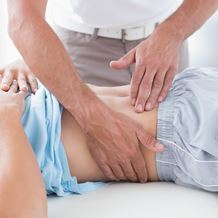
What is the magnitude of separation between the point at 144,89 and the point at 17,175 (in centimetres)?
48

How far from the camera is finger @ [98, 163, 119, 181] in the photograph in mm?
1334

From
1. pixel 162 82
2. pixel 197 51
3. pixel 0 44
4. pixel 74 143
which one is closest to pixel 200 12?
pixel 162 82

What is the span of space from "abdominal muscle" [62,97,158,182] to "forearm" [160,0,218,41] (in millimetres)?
328

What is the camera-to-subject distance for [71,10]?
1.89m

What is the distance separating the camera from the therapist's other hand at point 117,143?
4.29ft

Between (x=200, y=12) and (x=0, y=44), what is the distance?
115cm

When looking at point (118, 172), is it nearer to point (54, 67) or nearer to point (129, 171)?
point (129, 171)

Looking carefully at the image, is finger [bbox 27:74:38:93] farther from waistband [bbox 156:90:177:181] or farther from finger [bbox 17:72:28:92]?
waistband [bbox 156:90:177:181]

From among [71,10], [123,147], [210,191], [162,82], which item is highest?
[71,10]

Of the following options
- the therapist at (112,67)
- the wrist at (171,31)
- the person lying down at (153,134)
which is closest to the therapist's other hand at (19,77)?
the therapist at (112,67)

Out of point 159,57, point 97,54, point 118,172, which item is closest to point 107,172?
point 118,172

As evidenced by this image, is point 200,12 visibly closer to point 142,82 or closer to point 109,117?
point 142,82

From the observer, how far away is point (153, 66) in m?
A: 1.44

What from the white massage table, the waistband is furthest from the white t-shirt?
the white massage table
